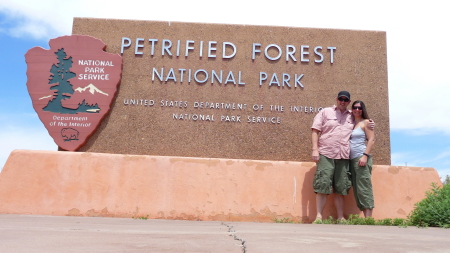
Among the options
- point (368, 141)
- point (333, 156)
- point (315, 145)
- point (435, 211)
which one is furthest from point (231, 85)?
point (435, 211)

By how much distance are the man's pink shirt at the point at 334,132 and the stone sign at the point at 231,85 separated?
690mm

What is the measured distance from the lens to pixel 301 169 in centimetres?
534

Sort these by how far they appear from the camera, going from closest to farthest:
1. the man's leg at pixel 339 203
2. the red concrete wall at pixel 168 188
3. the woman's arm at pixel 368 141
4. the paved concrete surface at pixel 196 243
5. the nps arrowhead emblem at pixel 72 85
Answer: the paved concrete surface at pixel 196 243 < the woman's arm at pixel 368 141 < the man's leg at pixel 339 203 < the red concrete wall at pixel 168 188 < the nps arrowhead emblem at pixel 72 85

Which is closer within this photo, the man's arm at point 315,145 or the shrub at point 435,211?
the shrub at point 435,211

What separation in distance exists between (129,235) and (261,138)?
325cm

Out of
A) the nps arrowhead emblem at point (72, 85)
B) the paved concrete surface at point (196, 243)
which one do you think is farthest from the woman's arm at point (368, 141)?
the nps arrowhead emblem at point (72, 85)

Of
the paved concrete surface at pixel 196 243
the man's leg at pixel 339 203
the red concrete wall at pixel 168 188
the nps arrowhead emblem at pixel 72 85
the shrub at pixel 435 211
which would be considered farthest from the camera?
the nps arrowhead emblem at pixel 72 85

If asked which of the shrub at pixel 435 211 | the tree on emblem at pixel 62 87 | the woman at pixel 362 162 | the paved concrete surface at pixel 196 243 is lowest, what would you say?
the paved concrete surface at pixel 196 243

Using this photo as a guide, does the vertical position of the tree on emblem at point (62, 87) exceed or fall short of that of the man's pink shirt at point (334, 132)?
it exceeds it

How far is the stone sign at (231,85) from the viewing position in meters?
5.86

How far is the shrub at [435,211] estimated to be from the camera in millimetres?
4375

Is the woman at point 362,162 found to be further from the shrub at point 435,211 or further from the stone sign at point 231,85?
the stone sign at point 231,85

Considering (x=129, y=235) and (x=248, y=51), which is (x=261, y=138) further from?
(x=129, y=235)

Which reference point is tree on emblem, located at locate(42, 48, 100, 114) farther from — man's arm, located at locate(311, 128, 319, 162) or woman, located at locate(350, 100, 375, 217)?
woman, located at locate(350, 100, 375, 217)
